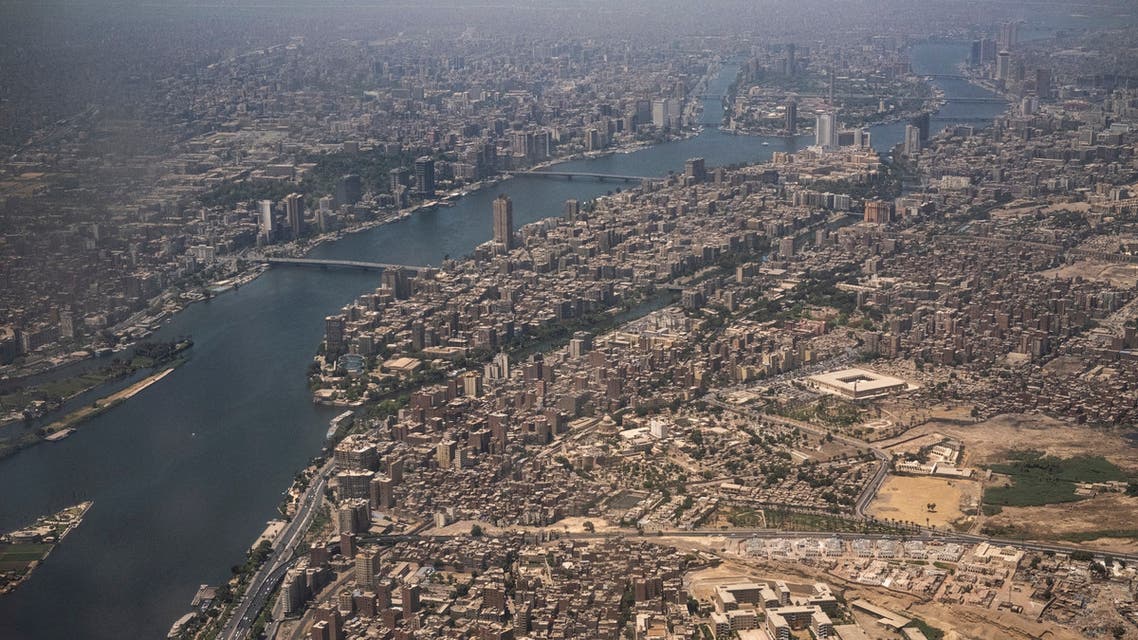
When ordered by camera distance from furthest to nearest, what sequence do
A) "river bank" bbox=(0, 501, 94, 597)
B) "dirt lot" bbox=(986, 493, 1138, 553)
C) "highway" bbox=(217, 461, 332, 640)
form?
1. "dirt lot" bbox=(986, 493, 1138, 553)
2. "river bank" bbox=(0, 501, 94, 597)
3. "highway" bbox=(217, 461, 332, 640)

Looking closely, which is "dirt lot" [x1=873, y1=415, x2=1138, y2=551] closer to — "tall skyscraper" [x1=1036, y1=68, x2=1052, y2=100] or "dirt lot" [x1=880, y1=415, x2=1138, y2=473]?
"dirt lot" [x1=880, y1=415, x2=1138, y2=473]

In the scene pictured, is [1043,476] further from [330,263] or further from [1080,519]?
[330,263]

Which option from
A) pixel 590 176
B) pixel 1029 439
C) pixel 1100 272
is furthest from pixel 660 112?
pixel 1029 439

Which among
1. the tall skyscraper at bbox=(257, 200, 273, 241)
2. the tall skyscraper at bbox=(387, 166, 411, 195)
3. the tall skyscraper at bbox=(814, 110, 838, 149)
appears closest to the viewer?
the tall skyscraper at bbox=(257, 200, 273, 241)

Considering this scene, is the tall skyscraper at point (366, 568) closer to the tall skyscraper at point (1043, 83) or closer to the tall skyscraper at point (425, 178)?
the tall skyscraper at point (425, 178)

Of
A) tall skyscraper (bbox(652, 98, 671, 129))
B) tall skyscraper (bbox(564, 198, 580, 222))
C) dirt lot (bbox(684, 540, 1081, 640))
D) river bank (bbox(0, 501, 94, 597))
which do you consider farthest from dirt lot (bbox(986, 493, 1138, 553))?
tall skyscraper (bbox(652, 98, 671, 129))

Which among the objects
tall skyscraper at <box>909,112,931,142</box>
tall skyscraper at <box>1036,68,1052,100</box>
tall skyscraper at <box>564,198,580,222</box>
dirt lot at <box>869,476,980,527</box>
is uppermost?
tall skyscraper at <box>1036,68,1052,100</box>

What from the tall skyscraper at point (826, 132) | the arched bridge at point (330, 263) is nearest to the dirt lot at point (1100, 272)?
the arched bridge at point (330, 263)
